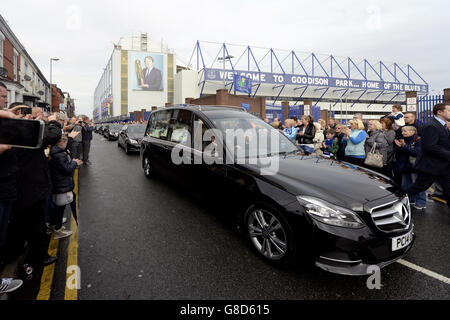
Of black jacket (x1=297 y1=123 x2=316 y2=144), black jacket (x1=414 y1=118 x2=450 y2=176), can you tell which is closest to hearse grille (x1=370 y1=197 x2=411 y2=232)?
black jacket (x1=414 y1=118 x2=450 y2=176)

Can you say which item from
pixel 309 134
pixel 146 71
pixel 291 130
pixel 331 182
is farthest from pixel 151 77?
pixel 331 182

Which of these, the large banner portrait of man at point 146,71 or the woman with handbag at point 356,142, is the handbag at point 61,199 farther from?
the large banner portrait of man at point 146,71

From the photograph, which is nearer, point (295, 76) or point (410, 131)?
point (410, 131)

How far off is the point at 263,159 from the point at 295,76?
167 feet

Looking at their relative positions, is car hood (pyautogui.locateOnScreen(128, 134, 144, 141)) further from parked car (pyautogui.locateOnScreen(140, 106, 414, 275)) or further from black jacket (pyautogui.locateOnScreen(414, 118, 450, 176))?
black jacket (pyautogui.locateOnScreen(414, 118, 450, 176))

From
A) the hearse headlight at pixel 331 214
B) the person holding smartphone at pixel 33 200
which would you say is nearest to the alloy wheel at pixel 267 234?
the hearse headlight at pixel 331 214

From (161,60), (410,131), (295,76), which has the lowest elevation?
(410,131)

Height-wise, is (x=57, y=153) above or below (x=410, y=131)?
below

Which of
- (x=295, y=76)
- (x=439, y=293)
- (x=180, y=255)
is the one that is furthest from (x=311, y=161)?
(x=295, y=76)

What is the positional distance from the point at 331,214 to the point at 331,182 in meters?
0.45

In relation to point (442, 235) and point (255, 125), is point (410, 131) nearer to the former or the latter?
point (442, 235)

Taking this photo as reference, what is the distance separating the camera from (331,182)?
8.91 feet
